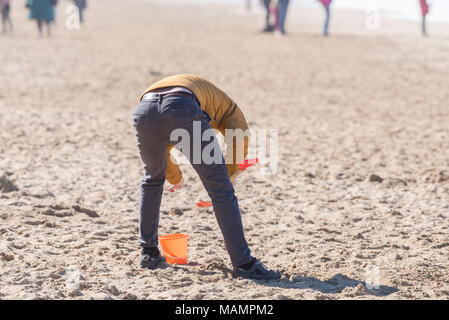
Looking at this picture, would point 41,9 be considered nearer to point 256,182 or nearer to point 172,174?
point 256,182

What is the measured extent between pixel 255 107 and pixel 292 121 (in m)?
1.00

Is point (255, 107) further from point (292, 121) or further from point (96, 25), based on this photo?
point (96, 25)

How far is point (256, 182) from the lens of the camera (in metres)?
6.39

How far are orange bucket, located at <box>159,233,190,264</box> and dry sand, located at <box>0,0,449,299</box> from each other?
0.25 feet

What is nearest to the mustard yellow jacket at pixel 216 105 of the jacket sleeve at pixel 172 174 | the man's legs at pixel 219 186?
the man's legs at pixel 219 186

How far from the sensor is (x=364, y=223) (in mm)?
5273

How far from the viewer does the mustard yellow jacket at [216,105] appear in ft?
12.1

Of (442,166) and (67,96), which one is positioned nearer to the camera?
(442,166)

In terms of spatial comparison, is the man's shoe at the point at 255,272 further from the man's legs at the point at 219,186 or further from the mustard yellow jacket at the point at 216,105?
the mustard yellow jacket at the point at 216,105

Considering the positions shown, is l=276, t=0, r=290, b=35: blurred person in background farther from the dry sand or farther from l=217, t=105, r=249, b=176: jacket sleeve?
l=217, t=105, r=249, b=176: jacket sleeve

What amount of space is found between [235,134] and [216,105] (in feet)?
0.60

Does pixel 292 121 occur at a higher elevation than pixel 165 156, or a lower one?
lower

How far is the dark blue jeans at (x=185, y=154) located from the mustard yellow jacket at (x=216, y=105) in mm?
88
